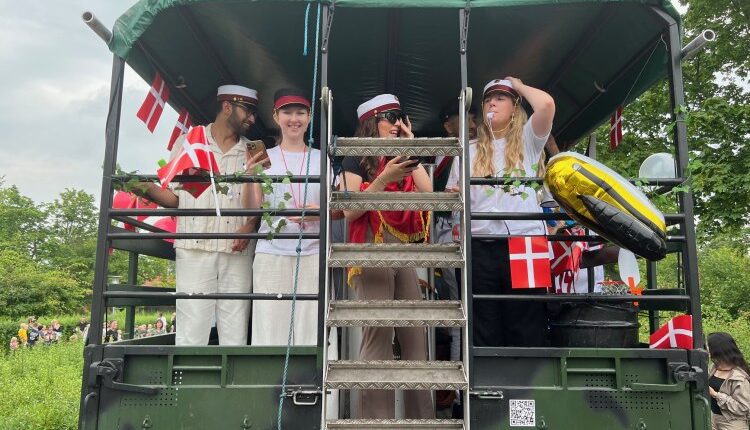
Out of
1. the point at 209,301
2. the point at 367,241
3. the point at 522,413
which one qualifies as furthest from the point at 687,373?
the point at 209,301

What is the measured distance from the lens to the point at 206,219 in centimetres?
422

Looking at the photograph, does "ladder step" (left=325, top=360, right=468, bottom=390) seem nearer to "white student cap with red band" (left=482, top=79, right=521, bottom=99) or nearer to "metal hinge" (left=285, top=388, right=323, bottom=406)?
"metal hinge" (left=285, top=388, right=323, bottom=406)

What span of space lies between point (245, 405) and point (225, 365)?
0.78ft

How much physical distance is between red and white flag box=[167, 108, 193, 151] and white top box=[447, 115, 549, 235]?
284cm

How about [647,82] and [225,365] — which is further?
[647,82]

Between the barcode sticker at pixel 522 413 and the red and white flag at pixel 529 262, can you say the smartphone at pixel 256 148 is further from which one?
the barcode sticker at pixel 522 413

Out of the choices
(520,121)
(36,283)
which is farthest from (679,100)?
(36,283)

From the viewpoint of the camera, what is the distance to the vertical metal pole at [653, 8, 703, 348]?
3275mm

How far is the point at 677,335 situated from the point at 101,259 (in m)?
3.36

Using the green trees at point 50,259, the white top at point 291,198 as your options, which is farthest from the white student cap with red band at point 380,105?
the green trees at point 50,259

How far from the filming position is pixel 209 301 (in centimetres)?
397

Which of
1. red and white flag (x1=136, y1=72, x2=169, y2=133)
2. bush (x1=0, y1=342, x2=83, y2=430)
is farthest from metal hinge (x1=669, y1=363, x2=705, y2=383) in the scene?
bush (x1=0, y1=342, x2=83, y2=430)

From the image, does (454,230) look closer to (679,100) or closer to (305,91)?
(679,100)

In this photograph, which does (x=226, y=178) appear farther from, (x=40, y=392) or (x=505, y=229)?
(x=40, y=392)
